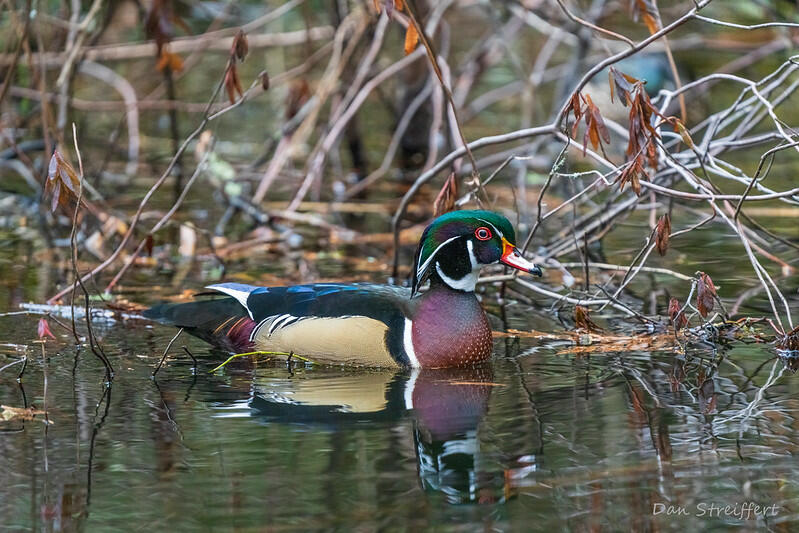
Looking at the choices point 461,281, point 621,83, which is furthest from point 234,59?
point 621,83

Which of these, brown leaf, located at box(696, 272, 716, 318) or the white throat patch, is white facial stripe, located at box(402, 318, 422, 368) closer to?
the white throat patch

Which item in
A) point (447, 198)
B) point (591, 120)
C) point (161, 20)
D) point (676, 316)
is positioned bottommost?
point (676, 316)

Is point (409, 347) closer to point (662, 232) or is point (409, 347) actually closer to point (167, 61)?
point (662, 232)

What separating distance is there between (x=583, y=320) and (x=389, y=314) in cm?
106

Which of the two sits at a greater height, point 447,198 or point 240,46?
point 240,46

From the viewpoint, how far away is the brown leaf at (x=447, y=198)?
279 inches

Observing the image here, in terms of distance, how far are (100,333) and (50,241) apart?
9.02 ft

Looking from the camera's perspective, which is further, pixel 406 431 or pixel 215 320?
pixel 215 320

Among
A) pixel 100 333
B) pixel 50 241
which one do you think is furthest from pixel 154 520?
pixel 50 241

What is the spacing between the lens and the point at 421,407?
5.89 metres

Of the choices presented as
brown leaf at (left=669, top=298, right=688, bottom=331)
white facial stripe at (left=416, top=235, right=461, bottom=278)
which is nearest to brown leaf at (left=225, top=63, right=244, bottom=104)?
white facial stripe at (left=416, top=235, right=461, bottom=278)

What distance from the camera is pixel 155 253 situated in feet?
30.8

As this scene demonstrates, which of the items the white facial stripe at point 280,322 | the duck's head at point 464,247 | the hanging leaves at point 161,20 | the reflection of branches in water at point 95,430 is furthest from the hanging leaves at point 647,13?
the reflection of branches in water at point 95,430

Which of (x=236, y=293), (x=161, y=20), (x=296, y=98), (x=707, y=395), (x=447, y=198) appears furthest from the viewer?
(x=296, y=98)
